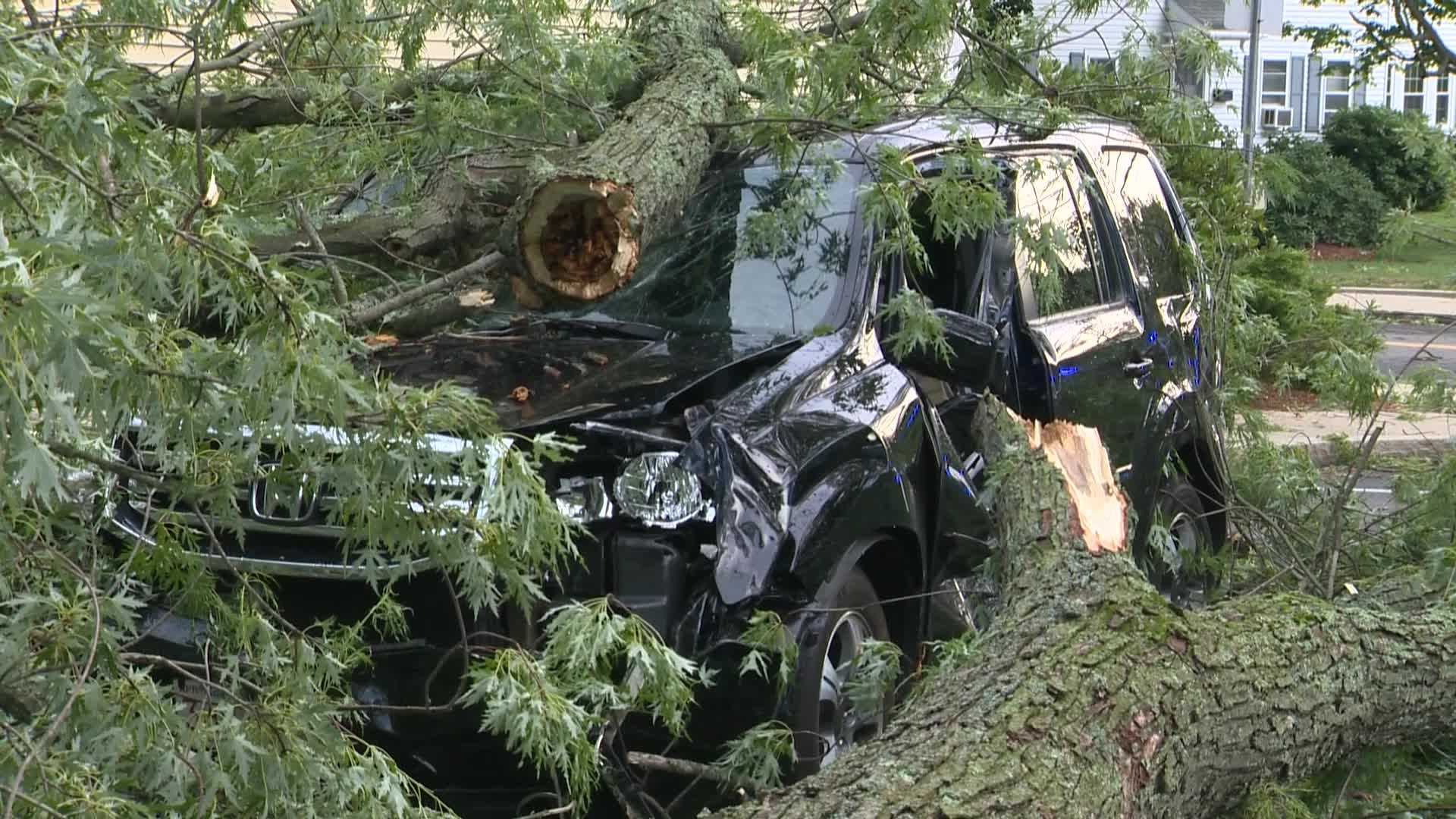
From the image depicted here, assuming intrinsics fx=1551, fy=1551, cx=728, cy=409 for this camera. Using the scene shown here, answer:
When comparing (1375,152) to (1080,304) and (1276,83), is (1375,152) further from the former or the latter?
(1080,304)

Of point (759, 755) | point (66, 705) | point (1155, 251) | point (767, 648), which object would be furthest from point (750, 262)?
point (66, 705)

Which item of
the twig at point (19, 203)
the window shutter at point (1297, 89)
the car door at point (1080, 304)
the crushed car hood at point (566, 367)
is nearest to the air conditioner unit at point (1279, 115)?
the window shutter at point (1297, 89)

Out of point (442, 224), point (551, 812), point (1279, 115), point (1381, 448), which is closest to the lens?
point (551, 812)

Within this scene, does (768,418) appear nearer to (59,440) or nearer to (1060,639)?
(1060,639)

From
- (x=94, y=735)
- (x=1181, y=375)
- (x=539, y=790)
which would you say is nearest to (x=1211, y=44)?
(x=1181, y=375)

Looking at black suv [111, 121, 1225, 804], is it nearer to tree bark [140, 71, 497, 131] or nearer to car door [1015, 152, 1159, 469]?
car door [1015, 152, 1159, 469]

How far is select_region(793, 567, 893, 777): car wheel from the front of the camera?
12.8ft

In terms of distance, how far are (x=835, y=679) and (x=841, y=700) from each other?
0.07 m

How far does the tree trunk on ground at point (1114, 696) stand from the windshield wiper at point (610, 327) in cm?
119

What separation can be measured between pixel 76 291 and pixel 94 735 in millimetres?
1166

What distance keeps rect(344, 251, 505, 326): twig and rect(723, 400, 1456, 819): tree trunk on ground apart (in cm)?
160

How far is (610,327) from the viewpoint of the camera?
483 cm

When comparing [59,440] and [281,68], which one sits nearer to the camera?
[59,440]

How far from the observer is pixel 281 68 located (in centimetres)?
487
